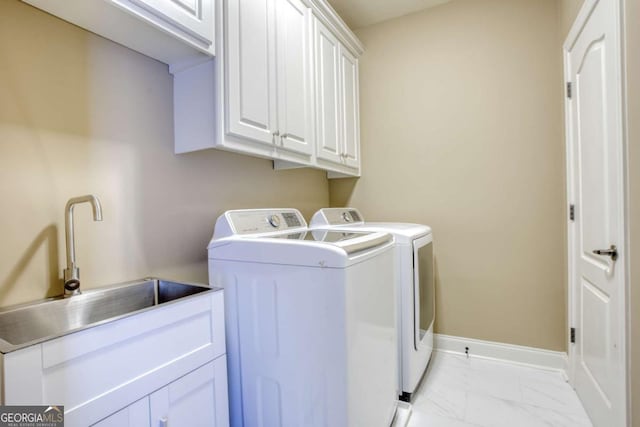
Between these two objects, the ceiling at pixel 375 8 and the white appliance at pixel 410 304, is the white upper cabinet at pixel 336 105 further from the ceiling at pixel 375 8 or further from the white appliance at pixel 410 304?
the white appliance at pixel 410 304

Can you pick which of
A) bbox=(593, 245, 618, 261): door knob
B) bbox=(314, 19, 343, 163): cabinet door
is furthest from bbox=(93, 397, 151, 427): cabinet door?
bbox=(593, 245, 618, 261): door knob

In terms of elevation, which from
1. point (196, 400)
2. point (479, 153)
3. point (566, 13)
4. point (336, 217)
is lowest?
point (196, 400)

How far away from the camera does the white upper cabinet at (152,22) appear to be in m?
1.04

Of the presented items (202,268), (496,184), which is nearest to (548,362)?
(496,184)

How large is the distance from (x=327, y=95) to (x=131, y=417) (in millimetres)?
1975

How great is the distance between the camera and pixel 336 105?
2.28 meters

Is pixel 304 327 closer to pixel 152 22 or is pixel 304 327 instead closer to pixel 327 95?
pixel 152 22

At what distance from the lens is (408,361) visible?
179 centimetres

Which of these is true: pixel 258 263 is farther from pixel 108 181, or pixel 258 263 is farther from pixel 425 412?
pixel 425 412

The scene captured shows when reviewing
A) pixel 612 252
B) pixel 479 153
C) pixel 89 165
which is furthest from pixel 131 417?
pixel 479 153

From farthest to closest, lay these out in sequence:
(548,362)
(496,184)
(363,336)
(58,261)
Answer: (496,184) < (548,362) < (363,336) < (58,261)

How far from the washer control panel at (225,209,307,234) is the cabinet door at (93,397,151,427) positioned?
2.40 feet

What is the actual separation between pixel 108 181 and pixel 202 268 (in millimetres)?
614

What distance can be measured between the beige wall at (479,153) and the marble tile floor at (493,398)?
9.9 inches
